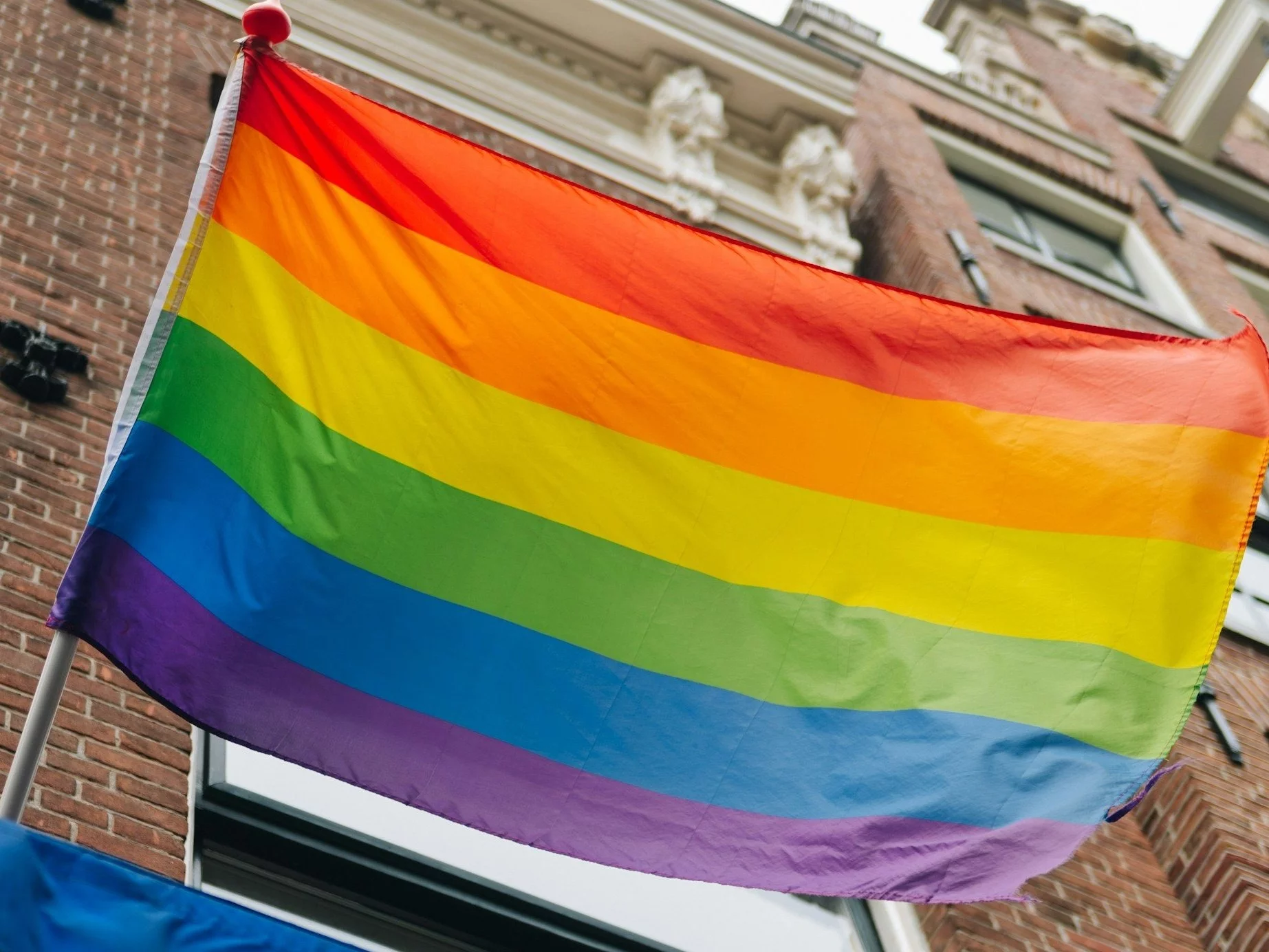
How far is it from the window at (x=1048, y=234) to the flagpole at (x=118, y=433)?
31.8 ft

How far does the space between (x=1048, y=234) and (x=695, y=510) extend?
1029 centimetres

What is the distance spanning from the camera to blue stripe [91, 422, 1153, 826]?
366cm

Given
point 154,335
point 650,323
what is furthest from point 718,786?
point 154,335

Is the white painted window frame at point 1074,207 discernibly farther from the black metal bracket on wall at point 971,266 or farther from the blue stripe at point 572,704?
the blue stripe at point 572,704

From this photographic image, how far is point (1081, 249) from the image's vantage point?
1370 cm

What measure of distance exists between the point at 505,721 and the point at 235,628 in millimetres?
799

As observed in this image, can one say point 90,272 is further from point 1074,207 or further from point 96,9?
point 1074,207

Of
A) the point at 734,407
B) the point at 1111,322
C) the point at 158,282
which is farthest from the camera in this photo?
the point at 1111,322

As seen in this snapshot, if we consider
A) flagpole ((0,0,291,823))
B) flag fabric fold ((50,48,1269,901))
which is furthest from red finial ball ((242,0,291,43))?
flag fabric fold ((50,48,1269,901))

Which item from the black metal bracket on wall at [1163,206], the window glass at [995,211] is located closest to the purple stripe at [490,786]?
the window glass at [995,211]

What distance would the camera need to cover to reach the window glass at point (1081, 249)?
526 inches

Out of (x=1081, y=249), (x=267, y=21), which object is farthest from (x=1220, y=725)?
(x=1081, y=249)

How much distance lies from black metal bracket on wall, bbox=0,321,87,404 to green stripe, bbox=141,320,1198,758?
1.77 meters

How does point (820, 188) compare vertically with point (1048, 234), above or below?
below
